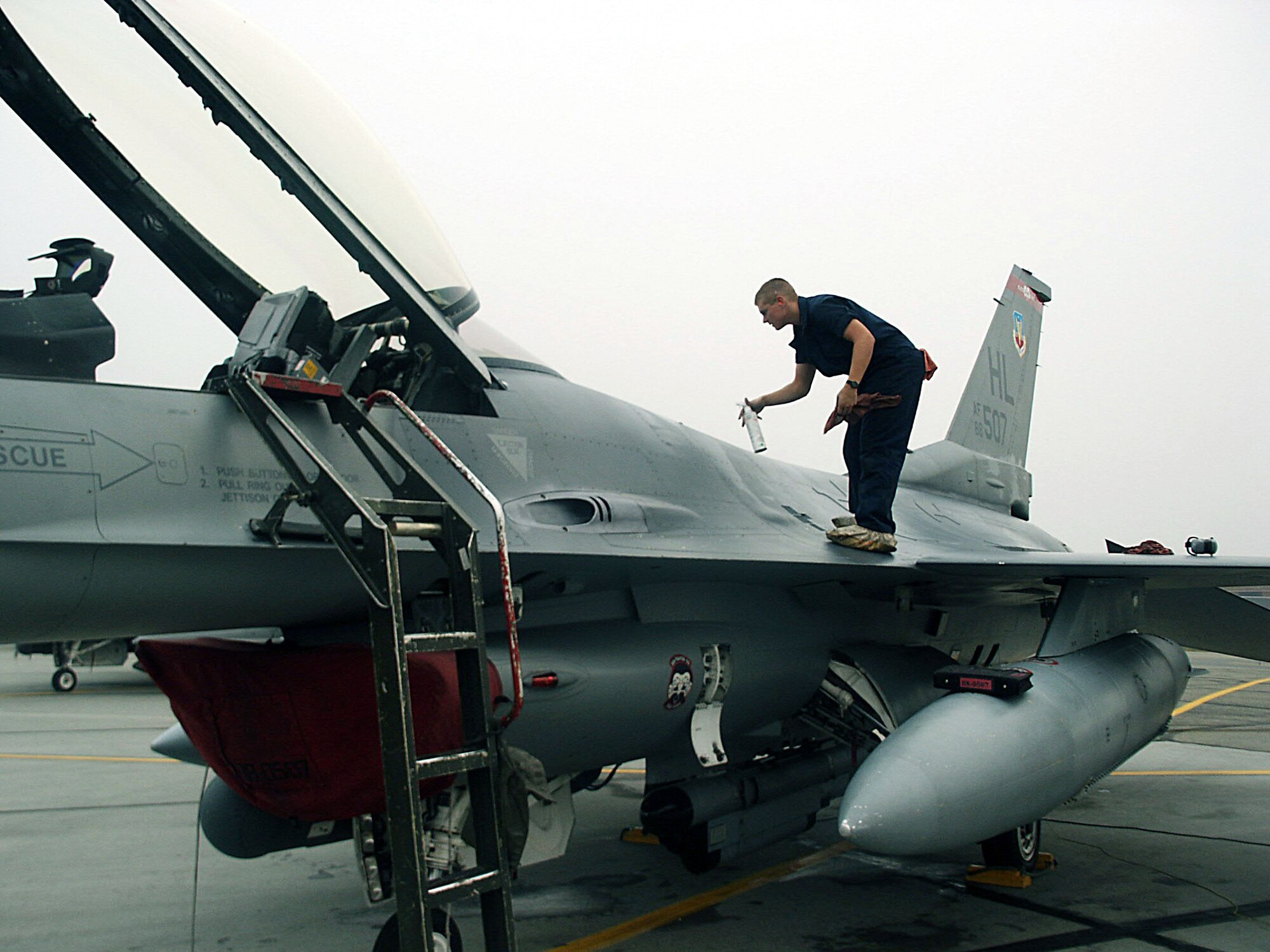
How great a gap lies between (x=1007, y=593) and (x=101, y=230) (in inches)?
210

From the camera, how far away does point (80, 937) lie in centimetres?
436

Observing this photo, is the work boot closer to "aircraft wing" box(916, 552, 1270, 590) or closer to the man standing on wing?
the man standing on wing

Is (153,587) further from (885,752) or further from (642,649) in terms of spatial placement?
(885,752)

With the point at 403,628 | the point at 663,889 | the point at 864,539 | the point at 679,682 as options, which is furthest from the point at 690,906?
the point at 403,628

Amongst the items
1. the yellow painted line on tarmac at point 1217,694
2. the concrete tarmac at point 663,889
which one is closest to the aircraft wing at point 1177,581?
the concrete tarmac at point 663,889

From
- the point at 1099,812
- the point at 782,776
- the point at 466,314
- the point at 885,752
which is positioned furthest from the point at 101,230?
the point at 1099,812

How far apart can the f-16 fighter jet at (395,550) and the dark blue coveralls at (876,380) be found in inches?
13.1

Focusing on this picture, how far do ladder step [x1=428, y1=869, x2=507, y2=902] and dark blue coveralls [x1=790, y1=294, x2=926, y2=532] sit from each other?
3002mm

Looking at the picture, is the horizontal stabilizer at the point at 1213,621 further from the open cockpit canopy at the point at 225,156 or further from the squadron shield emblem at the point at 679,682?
the open cockpit canopy at the point at 225,156

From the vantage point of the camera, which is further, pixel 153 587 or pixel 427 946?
pixel 153 587

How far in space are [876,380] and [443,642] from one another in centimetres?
305

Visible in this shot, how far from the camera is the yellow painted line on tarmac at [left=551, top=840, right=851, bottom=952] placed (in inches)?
173

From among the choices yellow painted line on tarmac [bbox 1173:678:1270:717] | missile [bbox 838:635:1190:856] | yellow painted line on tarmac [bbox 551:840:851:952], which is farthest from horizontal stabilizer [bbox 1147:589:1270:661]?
yellow painted line on tarmac [bbox 1173:678:1270:717]

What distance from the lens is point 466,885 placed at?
8.89ft
